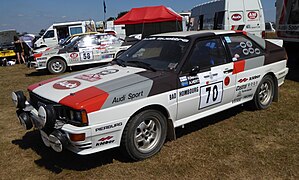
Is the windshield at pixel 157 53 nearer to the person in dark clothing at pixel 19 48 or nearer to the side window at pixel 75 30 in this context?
the person in dark clothing at pixel 19 48

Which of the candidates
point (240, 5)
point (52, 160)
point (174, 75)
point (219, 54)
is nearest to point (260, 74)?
point (219, 54)

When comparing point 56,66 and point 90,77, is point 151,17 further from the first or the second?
point 90,77

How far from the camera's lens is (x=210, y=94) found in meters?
4.04

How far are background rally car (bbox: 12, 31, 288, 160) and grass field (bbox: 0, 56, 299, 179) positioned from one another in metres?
0.28

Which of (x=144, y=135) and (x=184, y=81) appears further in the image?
(x=184, y=81)

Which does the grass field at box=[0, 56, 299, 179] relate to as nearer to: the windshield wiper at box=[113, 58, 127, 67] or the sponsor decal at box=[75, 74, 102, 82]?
the sponsor decal at box=[75, 74, 102, 82]

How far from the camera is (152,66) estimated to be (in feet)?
12.8

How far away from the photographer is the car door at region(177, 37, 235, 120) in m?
3.74

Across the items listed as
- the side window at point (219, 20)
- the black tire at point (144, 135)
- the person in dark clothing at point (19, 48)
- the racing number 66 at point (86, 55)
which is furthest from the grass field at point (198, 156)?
the person in dark clothing at point (19, 48)

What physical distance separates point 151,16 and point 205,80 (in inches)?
576

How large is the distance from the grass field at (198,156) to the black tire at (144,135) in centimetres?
13

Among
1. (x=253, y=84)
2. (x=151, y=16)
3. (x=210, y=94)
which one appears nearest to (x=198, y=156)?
(x=210, y=94)

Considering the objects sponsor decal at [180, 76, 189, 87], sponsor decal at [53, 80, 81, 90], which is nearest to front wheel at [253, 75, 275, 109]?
sponsor decal at [180, 76, 189, 87]

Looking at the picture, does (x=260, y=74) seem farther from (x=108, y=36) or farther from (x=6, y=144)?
(x=108, y=36)
